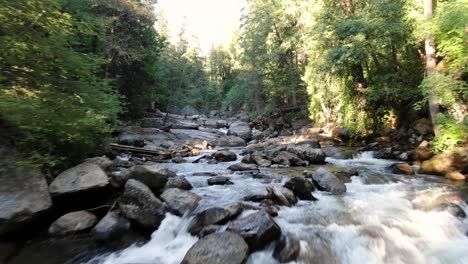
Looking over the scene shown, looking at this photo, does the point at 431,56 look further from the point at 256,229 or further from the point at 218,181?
the point at 256,229

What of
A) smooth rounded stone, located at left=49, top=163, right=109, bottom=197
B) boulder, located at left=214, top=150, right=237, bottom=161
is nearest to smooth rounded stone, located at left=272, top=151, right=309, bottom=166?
boulder, located at left=214, top=150, right=237, bottom=161

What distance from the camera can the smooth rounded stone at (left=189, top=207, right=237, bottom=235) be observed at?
6075mm

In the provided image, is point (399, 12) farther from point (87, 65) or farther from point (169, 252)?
point (169, 252)

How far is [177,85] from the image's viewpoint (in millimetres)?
30578

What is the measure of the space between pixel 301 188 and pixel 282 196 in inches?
34.2

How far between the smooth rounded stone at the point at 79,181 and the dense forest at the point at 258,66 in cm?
49

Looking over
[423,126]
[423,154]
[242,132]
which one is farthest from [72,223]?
[242,132]

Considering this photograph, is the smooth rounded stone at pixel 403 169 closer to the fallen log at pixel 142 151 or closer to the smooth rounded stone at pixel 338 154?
the smooth rounded stone at pixel 338 154

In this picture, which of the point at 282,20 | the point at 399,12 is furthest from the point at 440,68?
the point at 282,20

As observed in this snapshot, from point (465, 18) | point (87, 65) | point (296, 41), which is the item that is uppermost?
point (296, 41)

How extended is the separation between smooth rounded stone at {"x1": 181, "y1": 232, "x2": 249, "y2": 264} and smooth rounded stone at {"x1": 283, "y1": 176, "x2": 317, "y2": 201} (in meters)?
3.28

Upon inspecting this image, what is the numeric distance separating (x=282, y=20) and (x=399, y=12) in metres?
15.0

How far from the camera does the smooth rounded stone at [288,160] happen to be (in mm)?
12620

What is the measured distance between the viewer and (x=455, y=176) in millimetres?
9180
